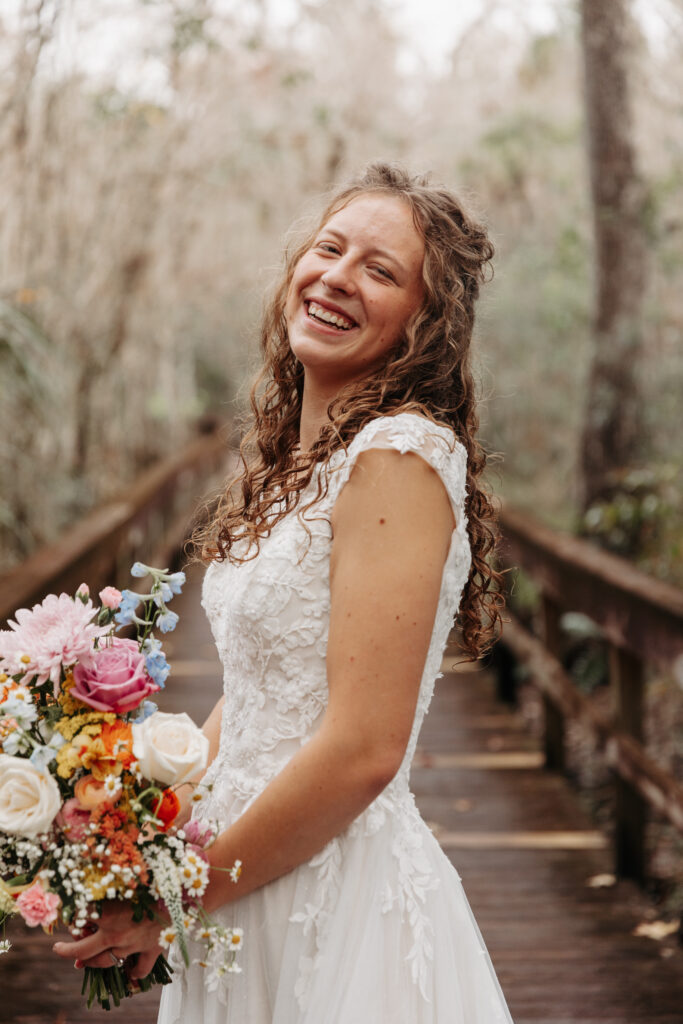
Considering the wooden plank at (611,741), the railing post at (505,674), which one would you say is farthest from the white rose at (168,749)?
the railing post at (505,674)

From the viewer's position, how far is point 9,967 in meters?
3.09

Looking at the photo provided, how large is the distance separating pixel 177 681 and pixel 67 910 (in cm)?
505

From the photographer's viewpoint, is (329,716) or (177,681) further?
(177,681)

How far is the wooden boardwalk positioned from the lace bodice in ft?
1.27

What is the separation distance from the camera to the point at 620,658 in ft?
12.7

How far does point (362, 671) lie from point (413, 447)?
0.98 feet

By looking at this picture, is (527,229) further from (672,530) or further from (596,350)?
(672,530)

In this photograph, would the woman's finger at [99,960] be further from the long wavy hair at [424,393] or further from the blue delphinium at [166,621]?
the long wavy hair at [424,393]

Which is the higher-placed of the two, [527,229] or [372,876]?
[527,229]

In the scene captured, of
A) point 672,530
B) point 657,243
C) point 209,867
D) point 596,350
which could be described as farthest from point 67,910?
point 657,243

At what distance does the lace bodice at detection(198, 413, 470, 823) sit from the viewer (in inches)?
60.2

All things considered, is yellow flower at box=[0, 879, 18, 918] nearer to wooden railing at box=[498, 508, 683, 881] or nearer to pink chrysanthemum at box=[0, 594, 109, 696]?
pink chrysanthemum at box=[0, 594, 109, 696]

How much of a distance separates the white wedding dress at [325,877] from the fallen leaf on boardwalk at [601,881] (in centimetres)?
229

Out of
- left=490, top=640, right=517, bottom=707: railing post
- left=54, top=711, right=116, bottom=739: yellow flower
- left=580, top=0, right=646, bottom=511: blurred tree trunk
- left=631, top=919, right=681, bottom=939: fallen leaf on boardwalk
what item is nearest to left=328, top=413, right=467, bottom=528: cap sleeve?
left=54, top=711, right=116, bottom=739: yellow flower
